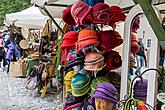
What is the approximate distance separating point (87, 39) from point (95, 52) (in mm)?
118

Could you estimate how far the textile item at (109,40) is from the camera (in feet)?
7.45

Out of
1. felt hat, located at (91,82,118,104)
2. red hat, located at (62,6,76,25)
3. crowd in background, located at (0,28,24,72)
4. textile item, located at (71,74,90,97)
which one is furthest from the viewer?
crowd in background, located at (0,28,24,72)

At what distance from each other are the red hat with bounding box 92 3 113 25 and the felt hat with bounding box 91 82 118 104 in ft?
1.50

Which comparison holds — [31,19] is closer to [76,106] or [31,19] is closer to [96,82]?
[76,106]

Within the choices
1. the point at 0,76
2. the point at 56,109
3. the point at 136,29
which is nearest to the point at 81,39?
the point at 136,29

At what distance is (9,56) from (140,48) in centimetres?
966

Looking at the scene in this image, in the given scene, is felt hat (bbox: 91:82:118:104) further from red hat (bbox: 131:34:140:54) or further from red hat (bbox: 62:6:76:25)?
red hat (bbox: 62:6:76:25)

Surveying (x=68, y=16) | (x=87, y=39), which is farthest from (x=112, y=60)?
(x=68, y=16)

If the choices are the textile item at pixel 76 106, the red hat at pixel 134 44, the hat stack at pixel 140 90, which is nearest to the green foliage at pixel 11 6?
the textile item at pixel 76 106

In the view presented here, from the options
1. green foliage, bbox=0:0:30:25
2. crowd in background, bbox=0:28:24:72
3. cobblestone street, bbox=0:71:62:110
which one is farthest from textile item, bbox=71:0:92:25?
green foliage, bbox=0:0:30:25

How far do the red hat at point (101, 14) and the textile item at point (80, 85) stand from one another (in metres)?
0.44

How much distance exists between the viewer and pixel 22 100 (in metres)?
6.96

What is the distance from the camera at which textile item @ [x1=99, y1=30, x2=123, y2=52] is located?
2271 millimetres

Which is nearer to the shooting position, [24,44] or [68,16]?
[68,16]
